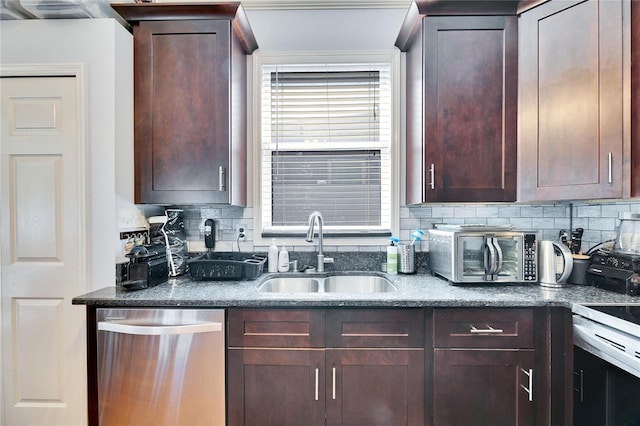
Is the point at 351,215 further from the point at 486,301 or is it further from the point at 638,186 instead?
the point at 638,186

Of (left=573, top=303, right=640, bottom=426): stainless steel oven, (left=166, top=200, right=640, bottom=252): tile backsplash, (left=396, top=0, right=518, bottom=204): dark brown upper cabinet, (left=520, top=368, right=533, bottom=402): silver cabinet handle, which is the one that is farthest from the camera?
(left=166, top=200, right=640, bottom=252): tile backsplash

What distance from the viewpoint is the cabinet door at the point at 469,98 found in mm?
1763

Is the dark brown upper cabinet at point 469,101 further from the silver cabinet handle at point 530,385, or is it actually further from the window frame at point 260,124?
the silver cabinet handle at point 530,385

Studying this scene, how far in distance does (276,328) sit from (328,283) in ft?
2.02

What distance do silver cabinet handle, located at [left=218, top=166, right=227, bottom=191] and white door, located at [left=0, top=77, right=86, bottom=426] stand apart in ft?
2.59

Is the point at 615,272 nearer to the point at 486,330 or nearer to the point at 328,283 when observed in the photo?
the point at 486,330

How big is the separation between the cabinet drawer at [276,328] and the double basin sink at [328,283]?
44 cm

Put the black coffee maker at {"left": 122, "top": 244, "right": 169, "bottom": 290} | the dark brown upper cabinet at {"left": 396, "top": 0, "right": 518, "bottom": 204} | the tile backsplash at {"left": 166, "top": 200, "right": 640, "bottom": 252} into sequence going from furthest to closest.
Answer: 1. the tile backsplash at {"left": 166, "top": 200, "right": 640, "bottom": 252}
2. the dark brown upper cabinet at {"left": 396, "top": 0, "right": 518, "bottom": 204}
3. the black coffee maker at {"left": 122, "top": 244, "right": 169, "bottom": 290}

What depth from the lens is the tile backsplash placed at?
2.14 m

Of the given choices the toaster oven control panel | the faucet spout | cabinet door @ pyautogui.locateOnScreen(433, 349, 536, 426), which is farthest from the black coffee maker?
the toaster oven control panel

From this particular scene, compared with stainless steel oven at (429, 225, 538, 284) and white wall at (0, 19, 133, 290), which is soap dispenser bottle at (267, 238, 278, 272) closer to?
white wall at (0, 19, 133, 290)

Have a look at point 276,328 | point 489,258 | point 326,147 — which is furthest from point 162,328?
point 489,258

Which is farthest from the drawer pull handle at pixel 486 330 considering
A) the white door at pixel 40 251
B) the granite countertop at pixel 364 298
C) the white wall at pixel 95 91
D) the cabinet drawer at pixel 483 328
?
the white door at pixel 40 251

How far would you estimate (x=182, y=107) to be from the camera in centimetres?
181
